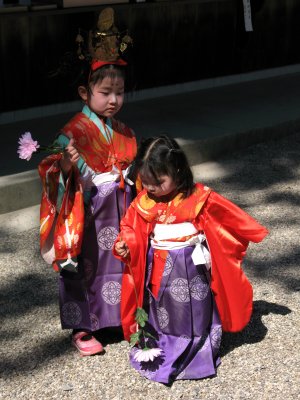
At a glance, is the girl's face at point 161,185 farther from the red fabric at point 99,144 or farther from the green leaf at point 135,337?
the green leaf at point 135,337

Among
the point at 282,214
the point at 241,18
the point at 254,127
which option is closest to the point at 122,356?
the point at 282,214

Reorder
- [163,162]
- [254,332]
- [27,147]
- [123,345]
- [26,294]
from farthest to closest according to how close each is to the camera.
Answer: [26,294]
[254,332]
[123,345]
[163,162]
[27,147]

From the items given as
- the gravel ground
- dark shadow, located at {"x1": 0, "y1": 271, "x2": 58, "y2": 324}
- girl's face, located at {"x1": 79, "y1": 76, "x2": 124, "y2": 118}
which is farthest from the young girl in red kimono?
dark shadow, located at {"x1": 0, "y1": 271, "x2": 58, "y2": 324}

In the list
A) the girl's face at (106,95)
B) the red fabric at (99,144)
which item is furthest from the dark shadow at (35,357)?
the girl's face at (106,95)

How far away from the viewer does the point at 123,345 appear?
369 cm

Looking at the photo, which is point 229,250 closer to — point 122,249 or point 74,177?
point 122,249

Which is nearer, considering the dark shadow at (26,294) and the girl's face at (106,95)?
the girl's face at (106,95)

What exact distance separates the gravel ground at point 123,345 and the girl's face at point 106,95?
1049 millimetres

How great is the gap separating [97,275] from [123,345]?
356mm

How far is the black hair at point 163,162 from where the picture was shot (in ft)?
10.7

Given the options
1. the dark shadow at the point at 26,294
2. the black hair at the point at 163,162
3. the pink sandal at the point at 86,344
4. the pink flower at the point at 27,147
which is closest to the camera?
the pink flower at the point at 27,147

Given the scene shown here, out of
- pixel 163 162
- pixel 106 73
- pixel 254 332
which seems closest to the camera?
pixel 163 162

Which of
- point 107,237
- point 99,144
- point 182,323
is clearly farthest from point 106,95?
point 182,323

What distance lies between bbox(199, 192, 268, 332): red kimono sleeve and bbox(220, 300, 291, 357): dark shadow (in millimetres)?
158
